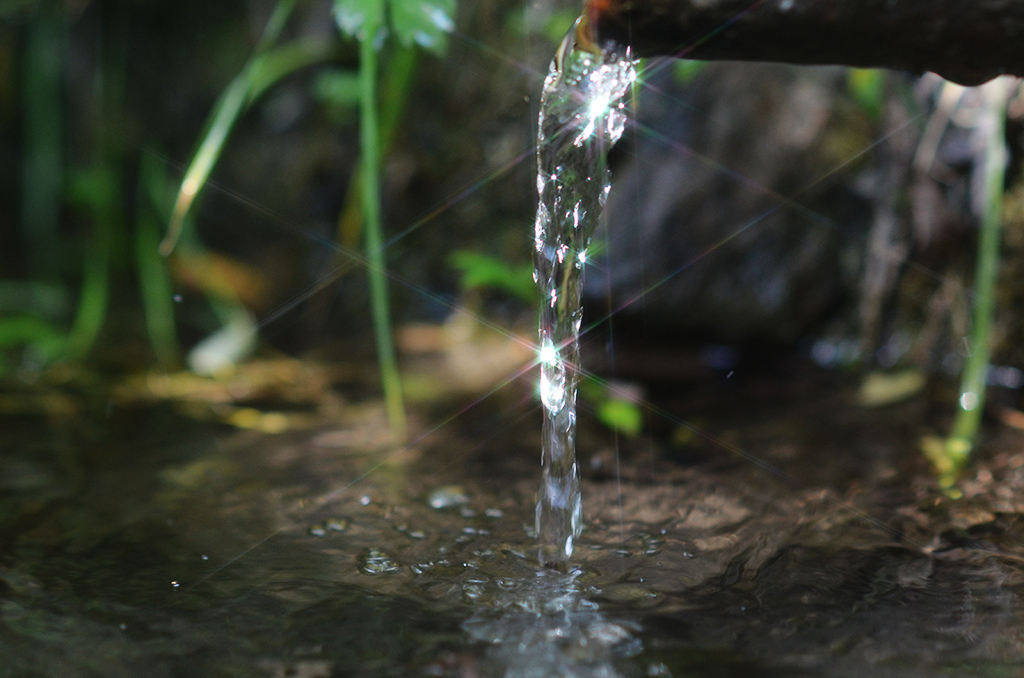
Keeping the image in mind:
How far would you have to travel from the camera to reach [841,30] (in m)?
1.08

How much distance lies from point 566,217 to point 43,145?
287cm

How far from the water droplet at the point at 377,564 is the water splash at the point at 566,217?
224 mm

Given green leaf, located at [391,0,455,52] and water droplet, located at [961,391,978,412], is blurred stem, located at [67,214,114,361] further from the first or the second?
water droplet, located at [961,391,978,412]

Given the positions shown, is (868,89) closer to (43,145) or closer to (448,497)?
(448,497)

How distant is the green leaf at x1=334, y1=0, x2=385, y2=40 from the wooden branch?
63 cm

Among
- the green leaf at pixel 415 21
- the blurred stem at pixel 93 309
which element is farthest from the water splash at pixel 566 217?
the blurred stem at pixel 93 309

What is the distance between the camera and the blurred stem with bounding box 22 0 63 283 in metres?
3.25

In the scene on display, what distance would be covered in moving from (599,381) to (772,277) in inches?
31.7

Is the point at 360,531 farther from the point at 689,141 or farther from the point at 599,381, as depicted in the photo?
the point at 689,141

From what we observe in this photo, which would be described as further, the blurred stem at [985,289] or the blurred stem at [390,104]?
the blurred stem at [390,104]

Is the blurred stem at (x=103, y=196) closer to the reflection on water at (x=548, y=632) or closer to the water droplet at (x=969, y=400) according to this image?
the reflection on water at (x=548, y=632)

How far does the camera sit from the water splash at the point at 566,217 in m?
1.24

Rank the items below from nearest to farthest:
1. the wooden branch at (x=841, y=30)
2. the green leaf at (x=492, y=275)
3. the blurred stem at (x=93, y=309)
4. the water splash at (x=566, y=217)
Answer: the wooden branch at (x=841, y=30)
the water splash at (x=566, y=217)
the green leaf at (x=492, y=275)
the blurred stem at (x=93, y=309)

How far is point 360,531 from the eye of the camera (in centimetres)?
127
